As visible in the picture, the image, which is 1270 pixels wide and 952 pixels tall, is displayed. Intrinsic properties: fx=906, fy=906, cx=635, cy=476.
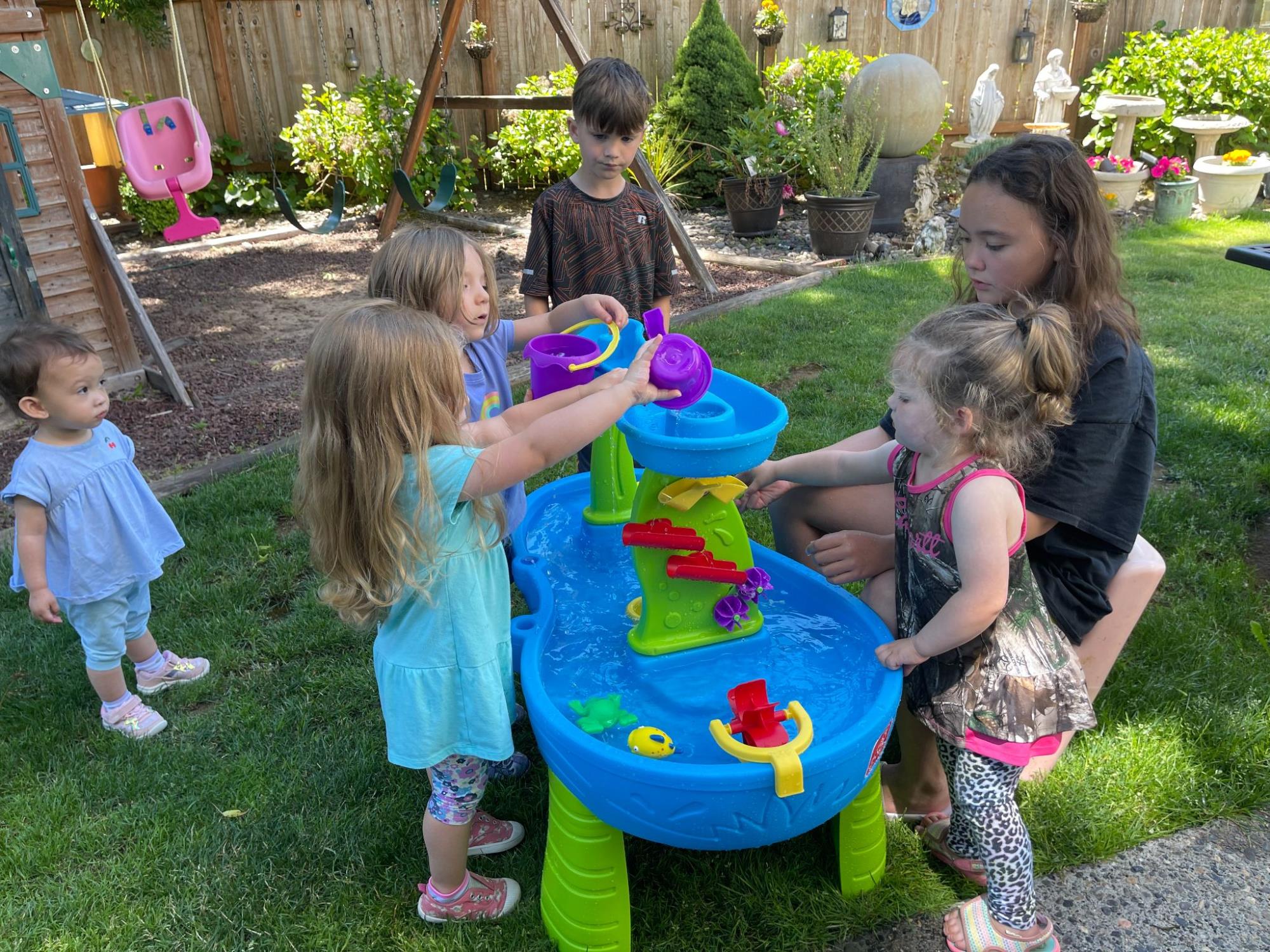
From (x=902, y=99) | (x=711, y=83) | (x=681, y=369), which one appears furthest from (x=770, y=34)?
(x=681, y=369)

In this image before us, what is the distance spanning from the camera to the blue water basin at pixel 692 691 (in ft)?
4.93

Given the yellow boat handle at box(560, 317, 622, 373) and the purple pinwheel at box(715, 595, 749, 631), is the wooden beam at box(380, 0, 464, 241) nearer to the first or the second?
the yellow boat handle at box(560, 317, 622, 373)

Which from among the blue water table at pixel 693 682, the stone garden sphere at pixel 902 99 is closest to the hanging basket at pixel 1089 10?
the stone garden sphere at pixel 902 99

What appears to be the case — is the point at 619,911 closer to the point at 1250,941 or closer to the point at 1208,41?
the point at 1250,941

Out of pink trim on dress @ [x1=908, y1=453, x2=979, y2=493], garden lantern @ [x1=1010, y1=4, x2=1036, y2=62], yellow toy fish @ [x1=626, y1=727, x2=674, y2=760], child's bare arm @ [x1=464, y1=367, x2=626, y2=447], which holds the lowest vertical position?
yellow toy fish @ [x1=626, y1=727, x2=674, y2=760]

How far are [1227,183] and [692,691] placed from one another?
7.93 metres

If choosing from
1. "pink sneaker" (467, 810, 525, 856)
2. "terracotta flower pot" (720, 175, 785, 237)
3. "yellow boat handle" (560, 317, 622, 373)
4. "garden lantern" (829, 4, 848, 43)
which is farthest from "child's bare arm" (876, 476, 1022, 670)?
"garden lantern" (829, 4, 848, 43)

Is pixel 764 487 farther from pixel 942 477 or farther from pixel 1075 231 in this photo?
pixel 1075 231

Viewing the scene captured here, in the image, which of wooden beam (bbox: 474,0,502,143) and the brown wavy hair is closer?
the brown wavy hair

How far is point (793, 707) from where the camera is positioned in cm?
160

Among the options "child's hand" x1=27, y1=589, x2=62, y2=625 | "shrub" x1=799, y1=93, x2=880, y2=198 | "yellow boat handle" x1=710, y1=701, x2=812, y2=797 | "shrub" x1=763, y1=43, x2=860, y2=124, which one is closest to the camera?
"yellow boat handle" x1=710, y1=701, x2=812, y2=797

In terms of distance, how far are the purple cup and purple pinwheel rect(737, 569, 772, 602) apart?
0.39 metres

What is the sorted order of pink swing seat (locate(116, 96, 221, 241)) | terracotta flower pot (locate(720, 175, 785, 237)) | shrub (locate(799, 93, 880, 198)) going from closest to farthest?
pink swing seat (locate(116, 96, 221, 241)) → shrub (locate(799, 93, 880, 198)) → terracotta flower pot (locate(720, 175, 785, 237))

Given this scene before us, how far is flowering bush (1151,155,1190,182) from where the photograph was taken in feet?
23.8
